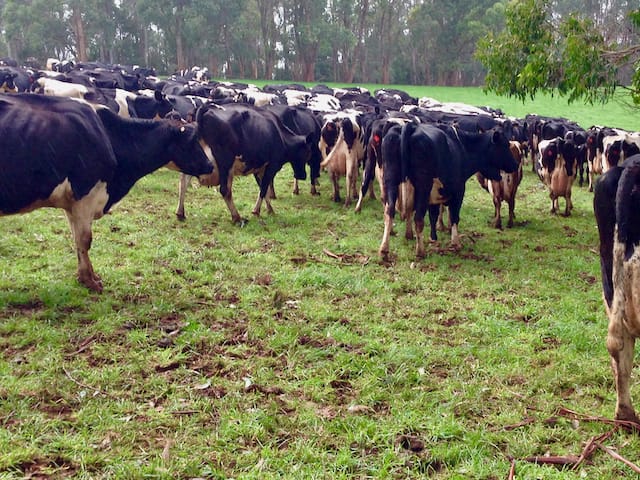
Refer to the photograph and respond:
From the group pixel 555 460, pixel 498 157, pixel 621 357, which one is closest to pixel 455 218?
pixel 498 157

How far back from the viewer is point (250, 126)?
1021cm

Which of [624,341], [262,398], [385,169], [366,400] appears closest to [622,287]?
[624,341]

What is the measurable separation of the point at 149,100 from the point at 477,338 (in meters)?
12.4

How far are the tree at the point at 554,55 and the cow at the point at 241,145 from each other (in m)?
4.08

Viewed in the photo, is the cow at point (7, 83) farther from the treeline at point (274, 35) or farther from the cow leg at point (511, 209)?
the treeline at point (274, 35)

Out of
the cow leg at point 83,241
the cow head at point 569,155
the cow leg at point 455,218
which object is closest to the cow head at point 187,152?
the cow leg at point 83,241

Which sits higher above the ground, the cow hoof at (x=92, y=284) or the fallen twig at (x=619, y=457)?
the cow hoof at (x=92, y=284)

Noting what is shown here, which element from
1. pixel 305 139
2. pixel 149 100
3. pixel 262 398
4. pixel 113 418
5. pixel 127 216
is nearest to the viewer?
pixel 113 418

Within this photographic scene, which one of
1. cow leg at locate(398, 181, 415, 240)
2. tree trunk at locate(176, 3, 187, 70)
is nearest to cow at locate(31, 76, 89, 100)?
cow leg at locate(398, 181, 415, 240)

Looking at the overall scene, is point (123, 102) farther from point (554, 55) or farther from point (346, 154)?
point (554, 55)

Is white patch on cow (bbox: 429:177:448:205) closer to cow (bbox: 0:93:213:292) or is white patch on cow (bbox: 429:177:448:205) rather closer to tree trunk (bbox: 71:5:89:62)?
cow (bbox: 0:93:213:292)

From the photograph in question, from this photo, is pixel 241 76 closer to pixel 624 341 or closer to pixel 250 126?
pixel 250 126

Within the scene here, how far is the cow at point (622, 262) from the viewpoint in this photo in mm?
3777

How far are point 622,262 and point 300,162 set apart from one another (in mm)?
8192
